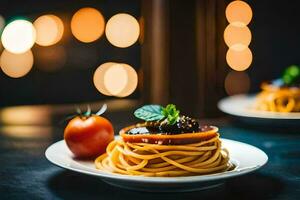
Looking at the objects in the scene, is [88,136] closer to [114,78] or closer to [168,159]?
[168,159]

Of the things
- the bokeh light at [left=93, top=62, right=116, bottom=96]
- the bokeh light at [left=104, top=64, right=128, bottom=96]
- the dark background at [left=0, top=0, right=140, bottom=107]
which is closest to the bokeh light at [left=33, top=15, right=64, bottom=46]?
the dark background at [left=0, top=0, right=140, bottom=107]

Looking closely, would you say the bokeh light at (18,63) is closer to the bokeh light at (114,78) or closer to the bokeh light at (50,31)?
the bokeh light at (50,31)

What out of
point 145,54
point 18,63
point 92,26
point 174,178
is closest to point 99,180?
point 174,178

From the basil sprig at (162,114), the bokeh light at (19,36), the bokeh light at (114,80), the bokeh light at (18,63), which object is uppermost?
the basil sprig at (162,114)

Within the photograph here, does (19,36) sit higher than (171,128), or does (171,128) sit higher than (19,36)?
(171,128)

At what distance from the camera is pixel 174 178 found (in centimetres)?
131

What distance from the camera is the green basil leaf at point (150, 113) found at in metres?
1.55

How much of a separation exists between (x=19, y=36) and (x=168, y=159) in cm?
1113

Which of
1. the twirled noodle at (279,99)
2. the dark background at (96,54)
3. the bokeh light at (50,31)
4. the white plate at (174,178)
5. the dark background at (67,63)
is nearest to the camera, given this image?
the white plate at (174,178)

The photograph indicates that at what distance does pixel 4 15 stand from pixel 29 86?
1.24 metres

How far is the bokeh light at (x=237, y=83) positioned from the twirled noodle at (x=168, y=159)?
7.01 meters

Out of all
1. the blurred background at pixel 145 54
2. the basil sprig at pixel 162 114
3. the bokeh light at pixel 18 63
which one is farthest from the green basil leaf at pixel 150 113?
the bokeh light at pixel 18 63

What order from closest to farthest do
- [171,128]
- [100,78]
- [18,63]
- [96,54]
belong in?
[171,128], [96,54], [100,78], [18,63]

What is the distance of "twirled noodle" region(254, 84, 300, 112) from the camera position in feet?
9.68
